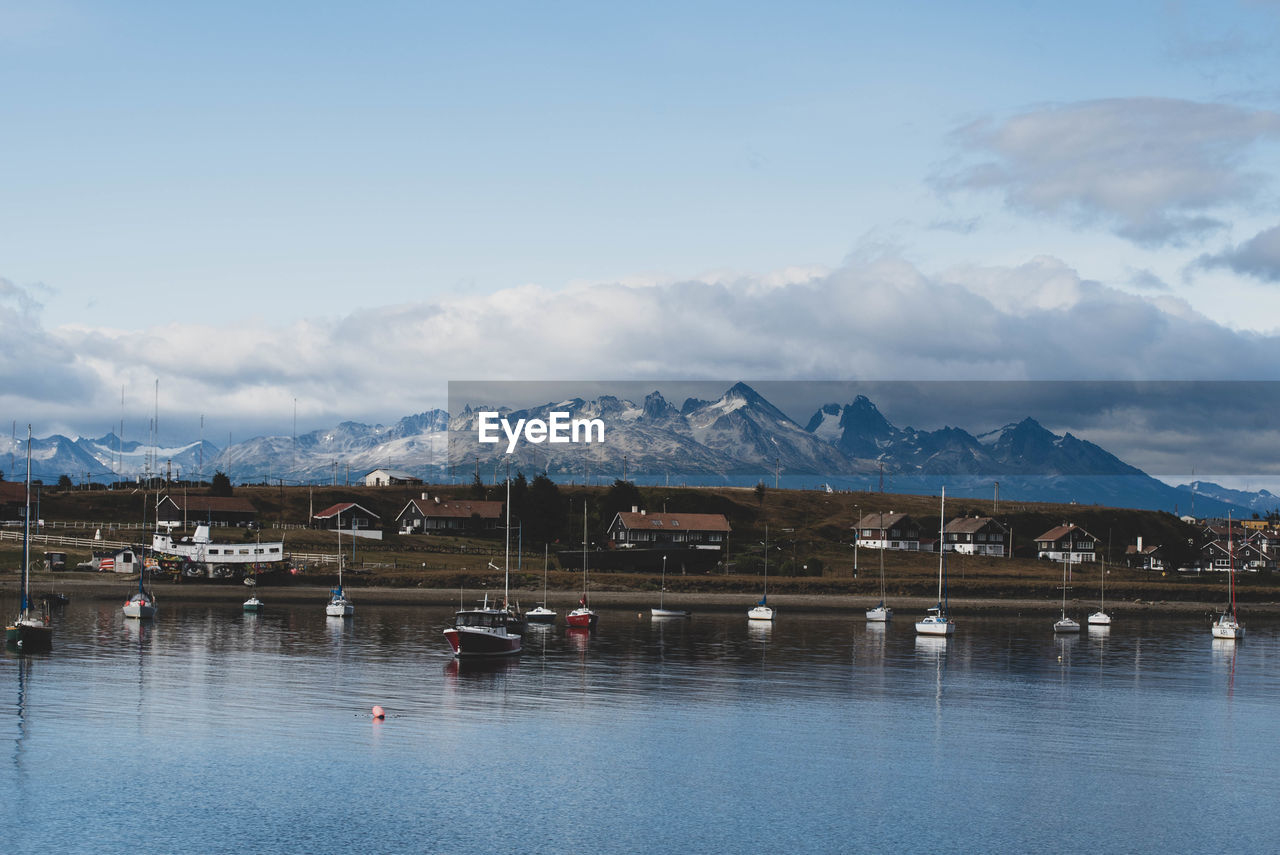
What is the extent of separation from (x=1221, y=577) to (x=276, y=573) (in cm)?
14960

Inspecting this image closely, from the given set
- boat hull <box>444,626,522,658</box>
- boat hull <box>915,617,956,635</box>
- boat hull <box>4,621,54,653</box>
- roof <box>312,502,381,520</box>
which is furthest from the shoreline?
boat hull <box>444,626,522,658</box>

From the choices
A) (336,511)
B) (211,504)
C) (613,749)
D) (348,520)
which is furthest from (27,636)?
(336,511)

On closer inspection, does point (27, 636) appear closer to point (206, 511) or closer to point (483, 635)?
point (483, 635)

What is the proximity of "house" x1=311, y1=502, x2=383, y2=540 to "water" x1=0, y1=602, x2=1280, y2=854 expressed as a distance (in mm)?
82244

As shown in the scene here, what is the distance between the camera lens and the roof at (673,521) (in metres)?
189

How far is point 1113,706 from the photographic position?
80188mm

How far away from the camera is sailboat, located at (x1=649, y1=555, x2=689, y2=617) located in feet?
440

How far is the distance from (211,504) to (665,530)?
70.8 metres

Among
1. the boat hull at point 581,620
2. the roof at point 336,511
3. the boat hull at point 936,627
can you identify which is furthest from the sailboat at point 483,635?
the roof at point 336,511

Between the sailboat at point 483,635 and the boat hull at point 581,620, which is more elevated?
the sailboat at point 483,635

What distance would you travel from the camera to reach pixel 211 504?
18612 cm

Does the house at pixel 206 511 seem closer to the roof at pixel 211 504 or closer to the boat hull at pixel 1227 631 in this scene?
the roof at pixel 211 504

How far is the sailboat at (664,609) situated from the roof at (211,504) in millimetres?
69171

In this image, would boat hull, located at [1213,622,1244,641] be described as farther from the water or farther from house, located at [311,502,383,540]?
house, located at [311,502,383,540]
